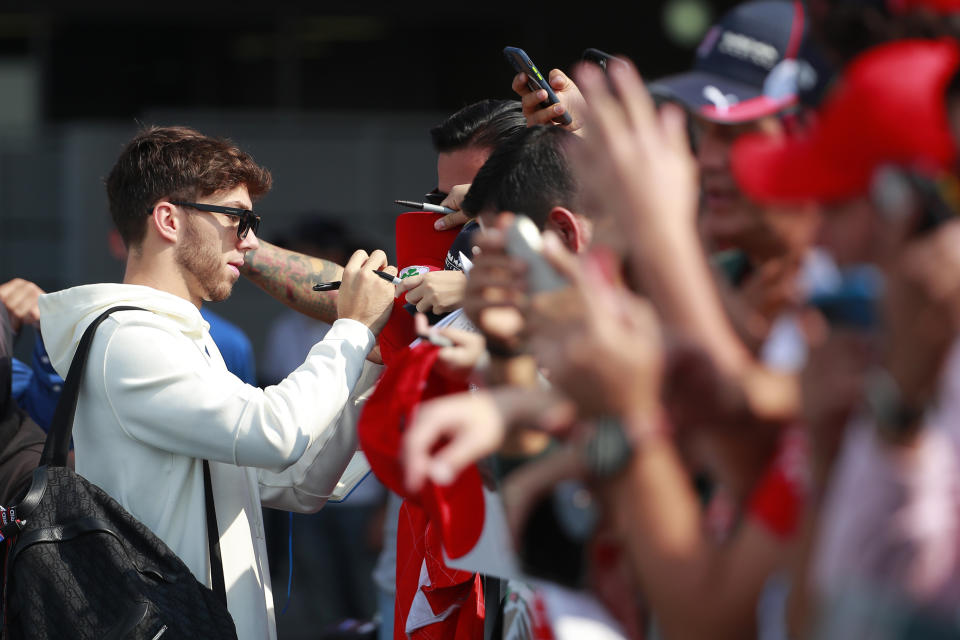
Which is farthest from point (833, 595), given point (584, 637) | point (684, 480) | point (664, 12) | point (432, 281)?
point (664, 12)

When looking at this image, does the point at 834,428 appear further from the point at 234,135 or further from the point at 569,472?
the point at 234,135

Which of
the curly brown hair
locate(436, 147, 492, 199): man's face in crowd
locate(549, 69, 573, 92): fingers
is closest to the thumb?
locate(549, 69, 573, 92): fingers

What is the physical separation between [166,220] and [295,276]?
0.39 meters

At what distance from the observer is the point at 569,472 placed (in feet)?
4.65

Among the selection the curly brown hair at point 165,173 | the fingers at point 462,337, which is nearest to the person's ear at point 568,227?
the fingers at point 462,337

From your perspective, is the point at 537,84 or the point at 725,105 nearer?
the point at 725,105

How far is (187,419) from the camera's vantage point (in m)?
2.68

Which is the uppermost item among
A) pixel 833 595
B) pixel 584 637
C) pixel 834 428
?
pixel 834 428

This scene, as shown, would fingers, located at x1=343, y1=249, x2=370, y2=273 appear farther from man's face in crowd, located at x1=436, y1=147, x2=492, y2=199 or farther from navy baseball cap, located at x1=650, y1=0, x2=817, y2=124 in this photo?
navy baseball cap, located at x1=650, y1=0, x2=817, y2=124

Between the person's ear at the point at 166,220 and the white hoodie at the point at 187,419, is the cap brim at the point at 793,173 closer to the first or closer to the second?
the white hoodie at the point at 187,419

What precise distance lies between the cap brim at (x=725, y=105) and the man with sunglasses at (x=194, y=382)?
139 cm

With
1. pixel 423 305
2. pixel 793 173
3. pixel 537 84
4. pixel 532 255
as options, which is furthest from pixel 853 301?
pixel 537 84

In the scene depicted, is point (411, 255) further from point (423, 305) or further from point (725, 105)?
point (725, 105)

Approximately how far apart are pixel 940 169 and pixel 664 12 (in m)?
9.87
